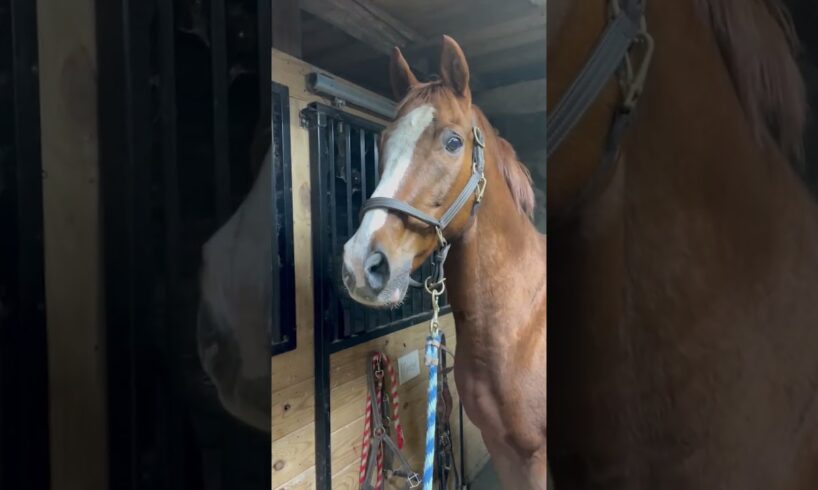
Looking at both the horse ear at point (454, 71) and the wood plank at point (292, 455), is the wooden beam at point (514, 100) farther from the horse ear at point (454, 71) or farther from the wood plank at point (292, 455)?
the wood plank at point (292, 455)

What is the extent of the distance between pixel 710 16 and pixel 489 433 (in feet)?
2.36

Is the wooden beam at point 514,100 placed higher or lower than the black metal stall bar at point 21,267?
higher

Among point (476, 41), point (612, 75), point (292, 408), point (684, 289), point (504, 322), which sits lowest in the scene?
point (292, 408)

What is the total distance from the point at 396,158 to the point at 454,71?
19 cm

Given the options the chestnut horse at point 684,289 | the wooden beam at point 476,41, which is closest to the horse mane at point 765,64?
the chestnut horse at point 684,289

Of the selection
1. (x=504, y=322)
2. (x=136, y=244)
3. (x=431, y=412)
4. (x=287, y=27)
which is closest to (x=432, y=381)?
(x=431, y=412)

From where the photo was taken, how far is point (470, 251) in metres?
0.69

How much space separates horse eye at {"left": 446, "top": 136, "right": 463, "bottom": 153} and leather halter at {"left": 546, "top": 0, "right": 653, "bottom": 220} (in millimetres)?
469

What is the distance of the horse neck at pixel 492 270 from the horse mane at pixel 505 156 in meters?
0.02

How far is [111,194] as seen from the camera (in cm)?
29

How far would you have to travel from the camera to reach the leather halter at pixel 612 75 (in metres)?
0.19

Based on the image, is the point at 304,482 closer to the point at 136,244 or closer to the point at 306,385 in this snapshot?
the point at 306,385

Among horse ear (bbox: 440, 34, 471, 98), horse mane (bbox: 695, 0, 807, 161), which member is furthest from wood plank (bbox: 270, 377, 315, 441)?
horse mane (bbox: 695, 0, 807, 161)

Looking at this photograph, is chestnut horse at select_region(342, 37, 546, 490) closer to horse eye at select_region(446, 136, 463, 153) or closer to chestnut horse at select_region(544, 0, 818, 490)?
horse eye at select_region(446, 136, 463, 153)
